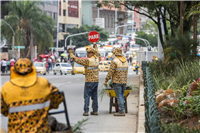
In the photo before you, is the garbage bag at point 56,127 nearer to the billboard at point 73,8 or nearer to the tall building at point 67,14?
the tall building at point 67,14

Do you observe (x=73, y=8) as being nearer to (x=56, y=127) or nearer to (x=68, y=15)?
(x=68, y=15)

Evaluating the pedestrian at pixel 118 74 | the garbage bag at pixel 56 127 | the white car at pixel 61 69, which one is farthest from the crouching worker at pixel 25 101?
the white car at pixel 61 69

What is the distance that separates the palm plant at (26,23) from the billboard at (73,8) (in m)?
47.5

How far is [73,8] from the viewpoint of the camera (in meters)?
92.0

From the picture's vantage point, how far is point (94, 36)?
52.7 feet

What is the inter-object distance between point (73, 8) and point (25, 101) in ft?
294

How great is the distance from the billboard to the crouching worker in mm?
86941

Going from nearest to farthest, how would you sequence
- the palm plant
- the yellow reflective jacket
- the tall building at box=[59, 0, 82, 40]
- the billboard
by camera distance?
the yellow reflective jacket
the palm plant
the tall building at box=[59, 0, 82, 40]
the billboard

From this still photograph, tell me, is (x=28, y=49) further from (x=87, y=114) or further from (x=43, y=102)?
(x=43, y=102)

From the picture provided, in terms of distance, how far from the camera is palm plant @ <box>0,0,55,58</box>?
1636 inches

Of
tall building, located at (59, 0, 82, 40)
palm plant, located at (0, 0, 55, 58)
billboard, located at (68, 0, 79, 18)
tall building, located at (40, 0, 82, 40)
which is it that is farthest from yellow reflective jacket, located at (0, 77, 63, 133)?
billboard, located at (68, 0, 79, 18)

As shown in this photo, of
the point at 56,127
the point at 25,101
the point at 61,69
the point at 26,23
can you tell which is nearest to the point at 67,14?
the point at 26,23

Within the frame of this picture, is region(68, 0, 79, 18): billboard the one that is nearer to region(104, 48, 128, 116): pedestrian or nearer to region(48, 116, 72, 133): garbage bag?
region(104, 48, 128, 116): pedestrian

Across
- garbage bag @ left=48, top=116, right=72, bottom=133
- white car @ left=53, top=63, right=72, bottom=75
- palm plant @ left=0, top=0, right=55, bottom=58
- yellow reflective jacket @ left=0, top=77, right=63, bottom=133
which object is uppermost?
palm plant @ left=0, top=0, right=55, bottom=58
